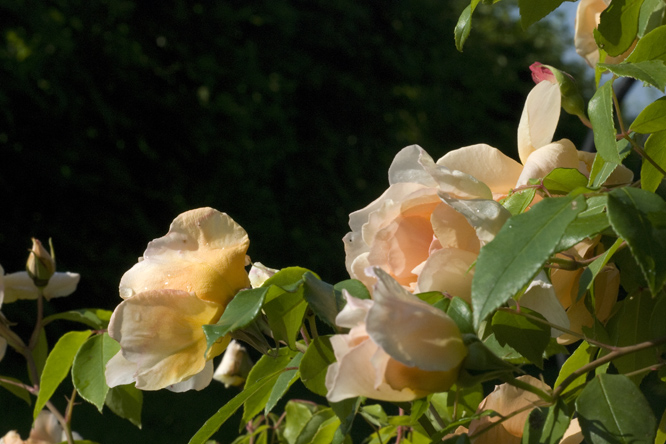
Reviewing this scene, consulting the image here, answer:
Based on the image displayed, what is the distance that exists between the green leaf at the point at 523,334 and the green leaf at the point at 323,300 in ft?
0.24

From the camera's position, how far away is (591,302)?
351mm

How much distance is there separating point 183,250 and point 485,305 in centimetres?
19

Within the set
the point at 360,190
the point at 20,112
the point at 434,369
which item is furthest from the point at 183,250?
the point at 360,190

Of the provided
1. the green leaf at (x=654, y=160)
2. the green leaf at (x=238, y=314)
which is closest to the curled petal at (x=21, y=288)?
the green leaf at (x=238, y=314)

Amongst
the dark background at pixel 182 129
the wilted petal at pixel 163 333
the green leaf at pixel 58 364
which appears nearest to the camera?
the wilted petal at pixel 163 333

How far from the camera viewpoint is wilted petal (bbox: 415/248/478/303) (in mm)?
317

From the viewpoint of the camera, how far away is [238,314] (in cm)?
32

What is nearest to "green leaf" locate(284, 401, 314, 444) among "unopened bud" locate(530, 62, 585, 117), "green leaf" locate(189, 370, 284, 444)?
"green leaf" locate(189, 370, 284, 444)

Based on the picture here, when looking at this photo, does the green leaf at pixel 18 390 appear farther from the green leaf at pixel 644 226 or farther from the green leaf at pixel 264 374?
the green leaf at pixel 644 226

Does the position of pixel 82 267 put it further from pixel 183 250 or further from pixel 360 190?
pixel 183 250

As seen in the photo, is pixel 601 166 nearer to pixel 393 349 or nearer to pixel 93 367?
pixel 393 349

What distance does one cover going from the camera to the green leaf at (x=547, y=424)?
0.31 m

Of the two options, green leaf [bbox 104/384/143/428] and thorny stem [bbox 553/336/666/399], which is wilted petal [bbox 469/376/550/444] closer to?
thorny stem [bbox 553/336/666/399]

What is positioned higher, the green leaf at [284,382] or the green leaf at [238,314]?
the green leaf at [238,314]
